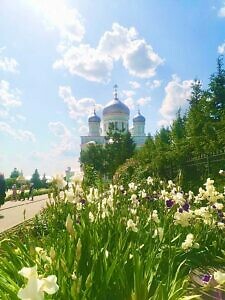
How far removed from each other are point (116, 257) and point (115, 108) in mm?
78636

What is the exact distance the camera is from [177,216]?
4078 millimetres

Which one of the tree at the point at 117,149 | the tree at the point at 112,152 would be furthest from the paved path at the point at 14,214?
the tree at the point at 117,149

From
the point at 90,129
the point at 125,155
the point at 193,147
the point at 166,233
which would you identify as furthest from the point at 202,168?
the point at 90,129

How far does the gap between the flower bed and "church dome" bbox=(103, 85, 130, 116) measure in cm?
7521

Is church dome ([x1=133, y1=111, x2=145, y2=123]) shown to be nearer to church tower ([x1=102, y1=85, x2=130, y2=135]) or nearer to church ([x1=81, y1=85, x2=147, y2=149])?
church ([x1=81, y1=85, x2=147, y2=149])

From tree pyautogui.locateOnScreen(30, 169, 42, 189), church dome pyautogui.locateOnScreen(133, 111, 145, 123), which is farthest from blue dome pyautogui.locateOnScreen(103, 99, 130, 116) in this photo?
tree pyautogui.locateOnScreen(30, 169, 42, 189)

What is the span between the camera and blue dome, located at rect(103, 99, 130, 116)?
3189 inches

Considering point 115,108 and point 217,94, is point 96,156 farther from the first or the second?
point 217,94

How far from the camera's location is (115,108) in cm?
8100

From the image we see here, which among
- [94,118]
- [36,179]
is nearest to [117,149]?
[36,179]

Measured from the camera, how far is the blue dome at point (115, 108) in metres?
81.0

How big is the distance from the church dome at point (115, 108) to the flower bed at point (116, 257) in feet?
247

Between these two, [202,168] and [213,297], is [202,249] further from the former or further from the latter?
[202,168]

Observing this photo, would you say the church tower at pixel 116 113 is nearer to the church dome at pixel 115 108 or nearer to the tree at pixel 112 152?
the church dome at pixel 115 108
